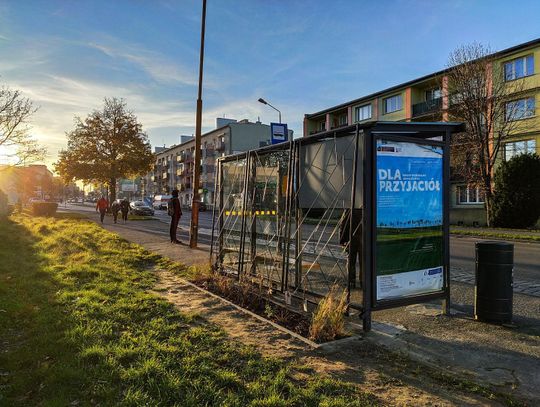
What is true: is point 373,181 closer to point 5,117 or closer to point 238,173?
point 238,173

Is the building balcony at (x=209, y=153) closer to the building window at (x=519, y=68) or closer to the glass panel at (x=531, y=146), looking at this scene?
the building window at (x=519, y=68)

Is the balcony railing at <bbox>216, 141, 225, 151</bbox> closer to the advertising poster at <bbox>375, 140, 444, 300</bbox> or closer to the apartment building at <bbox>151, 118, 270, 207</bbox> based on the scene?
the apartment building at <bbox>151, 118, 270, 207</bbox>

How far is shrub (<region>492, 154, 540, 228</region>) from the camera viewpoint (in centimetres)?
2303

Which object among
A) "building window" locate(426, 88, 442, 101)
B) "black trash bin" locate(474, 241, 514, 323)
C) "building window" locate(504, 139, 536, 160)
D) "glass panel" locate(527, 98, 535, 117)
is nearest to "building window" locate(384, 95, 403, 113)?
"building window" locate(426, 88, 442, 101)

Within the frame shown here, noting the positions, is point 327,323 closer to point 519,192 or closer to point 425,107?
point 519,192

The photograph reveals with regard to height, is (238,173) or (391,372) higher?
(238,173)

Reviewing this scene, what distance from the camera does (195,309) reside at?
5840mm

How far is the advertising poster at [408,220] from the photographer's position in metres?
4.95

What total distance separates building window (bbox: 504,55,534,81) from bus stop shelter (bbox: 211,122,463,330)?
85.9 ft

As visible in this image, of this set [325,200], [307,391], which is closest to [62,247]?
[325,200]

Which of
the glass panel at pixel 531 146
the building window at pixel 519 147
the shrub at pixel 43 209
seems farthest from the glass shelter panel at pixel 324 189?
the shrub at pixel 43 209

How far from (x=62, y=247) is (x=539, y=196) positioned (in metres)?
24.1

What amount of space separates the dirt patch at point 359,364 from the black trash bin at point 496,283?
6.21ft

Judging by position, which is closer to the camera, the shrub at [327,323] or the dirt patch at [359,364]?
the dirt patch at [359,364]
